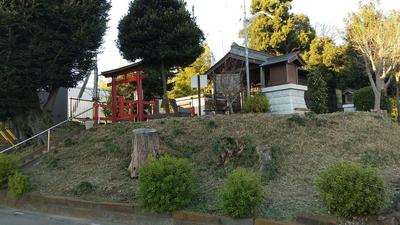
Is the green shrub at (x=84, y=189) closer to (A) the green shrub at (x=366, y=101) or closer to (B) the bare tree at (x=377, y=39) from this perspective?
(A) the green shrub at (x=366, y=101)


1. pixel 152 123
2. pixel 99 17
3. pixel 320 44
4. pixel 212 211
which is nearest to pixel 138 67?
pixel 99 17

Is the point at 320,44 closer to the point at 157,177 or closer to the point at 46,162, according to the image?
the point at 46,162

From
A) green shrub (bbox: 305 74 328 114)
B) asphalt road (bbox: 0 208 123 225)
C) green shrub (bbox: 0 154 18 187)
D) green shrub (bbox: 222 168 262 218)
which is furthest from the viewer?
green shrub (bbox: 305 74 328 114)

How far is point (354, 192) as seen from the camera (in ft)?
18.8

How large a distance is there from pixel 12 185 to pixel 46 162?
76.5 inches

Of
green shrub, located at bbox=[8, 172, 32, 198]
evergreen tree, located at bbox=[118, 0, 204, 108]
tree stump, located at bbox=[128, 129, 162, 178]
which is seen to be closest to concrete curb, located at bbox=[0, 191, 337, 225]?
green shrub, located at bbox=[8, 172, 32, 198]

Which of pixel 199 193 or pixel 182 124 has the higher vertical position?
pixel 182 124

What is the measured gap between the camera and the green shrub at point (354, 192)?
5727 millimetres

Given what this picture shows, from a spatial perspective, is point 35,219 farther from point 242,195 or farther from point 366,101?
point 366,101

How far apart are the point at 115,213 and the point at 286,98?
1139 centimetres

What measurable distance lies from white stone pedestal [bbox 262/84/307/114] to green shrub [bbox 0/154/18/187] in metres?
10.4

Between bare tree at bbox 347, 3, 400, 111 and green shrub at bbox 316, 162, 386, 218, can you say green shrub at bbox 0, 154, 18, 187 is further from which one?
bare tree at bbox 347, 3, 400, 111

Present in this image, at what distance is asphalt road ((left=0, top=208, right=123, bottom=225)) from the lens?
852cm

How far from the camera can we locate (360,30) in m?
24.5
